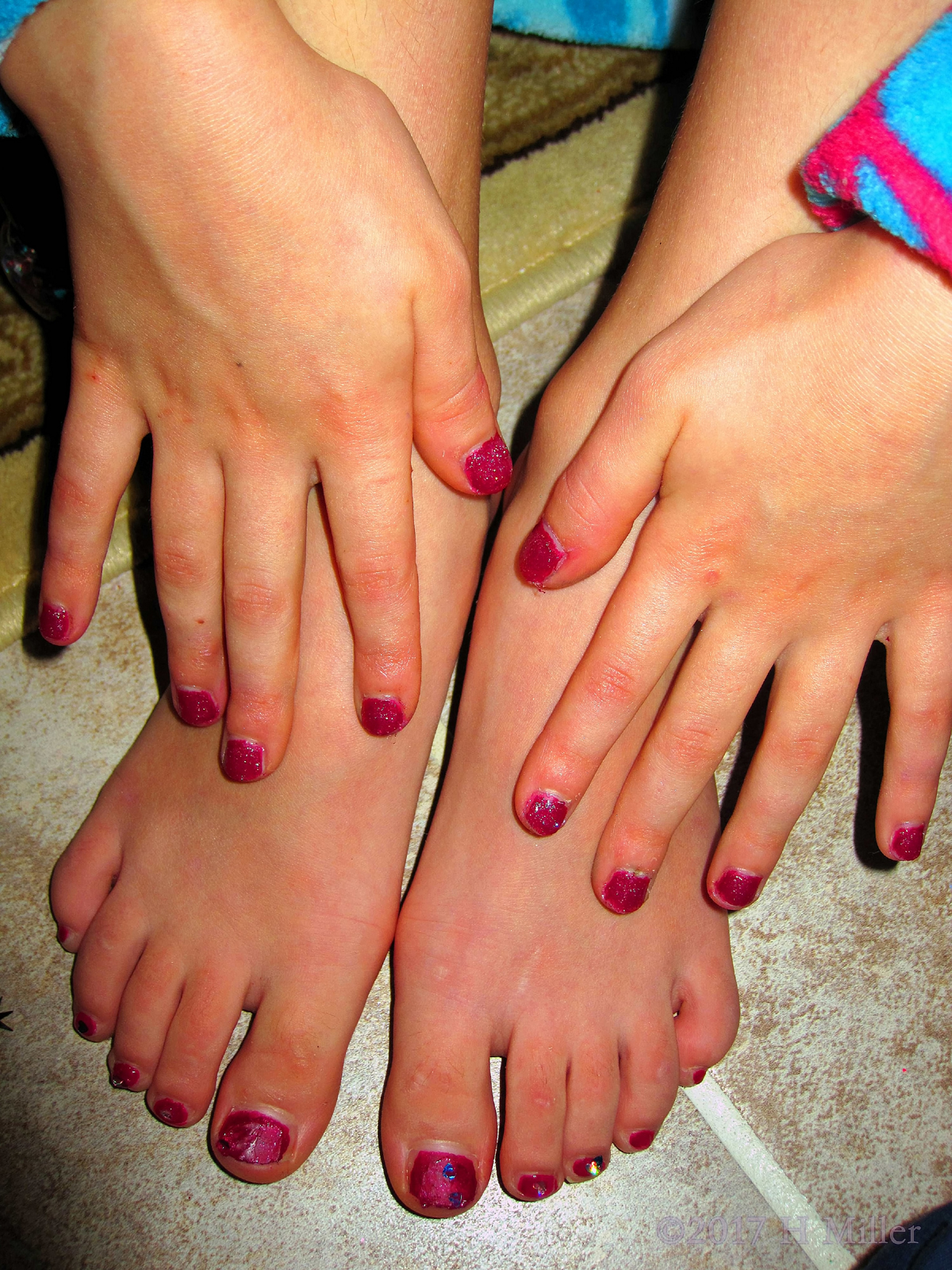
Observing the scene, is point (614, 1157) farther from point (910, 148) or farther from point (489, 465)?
point (910, 148)

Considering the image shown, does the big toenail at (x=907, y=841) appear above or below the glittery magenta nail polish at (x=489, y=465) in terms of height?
below

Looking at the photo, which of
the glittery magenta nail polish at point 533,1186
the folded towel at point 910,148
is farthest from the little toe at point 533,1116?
the folded towel at point 910,148

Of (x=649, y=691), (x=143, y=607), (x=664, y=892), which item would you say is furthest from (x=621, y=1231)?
(x=143, y=607)

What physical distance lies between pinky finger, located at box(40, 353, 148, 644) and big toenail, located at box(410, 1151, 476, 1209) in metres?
0.45

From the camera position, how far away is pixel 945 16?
47 centimetres

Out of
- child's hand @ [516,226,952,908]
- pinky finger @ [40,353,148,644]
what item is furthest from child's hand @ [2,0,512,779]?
child's hand @ [516,226,952,908]

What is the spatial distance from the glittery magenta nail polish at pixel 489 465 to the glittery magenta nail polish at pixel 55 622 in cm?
31

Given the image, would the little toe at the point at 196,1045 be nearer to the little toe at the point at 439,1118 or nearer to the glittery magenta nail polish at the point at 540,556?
the little toe at the point at 439,1118

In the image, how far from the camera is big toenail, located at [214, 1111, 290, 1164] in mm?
643

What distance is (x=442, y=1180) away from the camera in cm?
64

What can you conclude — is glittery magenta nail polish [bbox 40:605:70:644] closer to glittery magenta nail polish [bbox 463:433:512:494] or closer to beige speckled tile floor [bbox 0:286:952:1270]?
beige speckled tile floor [bbox 0:286:952:1270]

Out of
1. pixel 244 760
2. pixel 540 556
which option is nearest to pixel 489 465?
pixel 540 556

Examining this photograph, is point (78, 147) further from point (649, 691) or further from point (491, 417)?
point (649, 691)

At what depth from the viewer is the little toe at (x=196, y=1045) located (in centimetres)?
67
